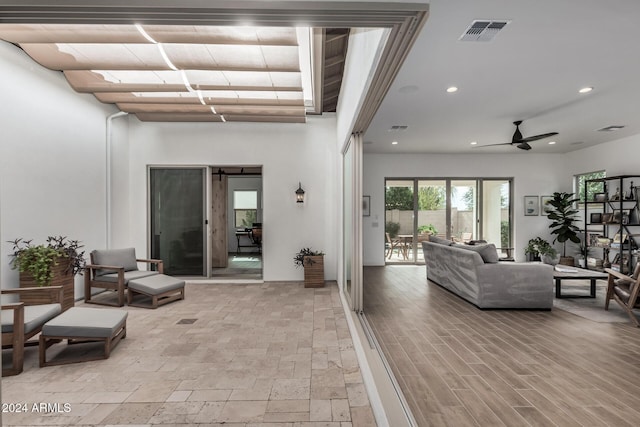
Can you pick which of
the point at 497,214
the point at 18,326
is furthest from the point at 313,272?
the point at 497,214

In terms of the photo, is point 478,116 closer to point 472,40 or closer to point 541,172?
point 472,40

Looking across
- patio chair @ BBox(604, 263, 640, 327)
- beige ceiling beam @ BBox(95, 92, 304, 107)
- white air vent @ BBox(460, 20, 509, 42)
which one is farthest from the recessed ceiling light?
patio chair @ BBox(604, 263, 640, 327)

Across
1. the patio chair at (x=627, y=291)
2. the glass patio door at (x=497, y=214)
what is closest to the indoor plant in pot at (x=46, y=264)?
the patio chair at (x=627, y=291)

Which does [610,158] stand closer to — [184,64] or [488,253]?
[488,253]

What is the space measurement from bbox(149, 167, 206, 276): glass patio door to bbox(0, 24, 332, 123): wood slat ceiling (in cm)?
122

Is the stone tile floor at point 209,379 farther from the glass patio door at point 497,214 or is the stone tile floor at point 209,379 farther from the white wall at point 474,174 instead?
the glass patio door at point 497,214

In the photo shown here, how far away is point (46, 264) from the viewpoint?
3875mm

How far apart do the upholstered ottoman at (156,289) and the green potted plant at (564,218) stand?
27.0ft

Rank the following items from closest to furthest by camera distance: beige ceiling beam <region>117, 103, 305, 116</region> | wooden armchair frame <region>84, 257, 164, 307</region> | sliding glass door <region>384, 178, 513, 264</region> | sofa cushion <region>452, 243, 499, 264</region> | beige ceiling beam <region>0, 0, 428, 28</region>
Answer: beige ceiling beam <region>0, 0, 428, 28</region> < sofa cushion <region>452, 243, 499, 264</region> < wooden armchair frame <region>84, 257, 164, 307</region> < beige ceiling beam <region>117, 103, 305, 116</region> < sliding glass door <region>384, 178, 513, 264</region>

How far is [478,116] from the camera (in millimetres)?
5195

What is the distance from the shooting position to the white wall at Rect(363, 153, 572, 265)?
8289 mm

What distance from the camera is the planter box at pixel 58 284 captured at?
12.2 feet

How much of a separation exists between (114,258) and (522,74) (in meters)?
5.83

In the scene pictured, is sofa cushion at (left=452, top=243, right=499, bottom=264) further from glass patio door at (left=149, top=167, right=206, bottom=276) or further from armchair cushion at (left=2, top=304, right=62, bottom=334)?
armchair cushion at (left=2, top=304, right=62, bottom=334)
